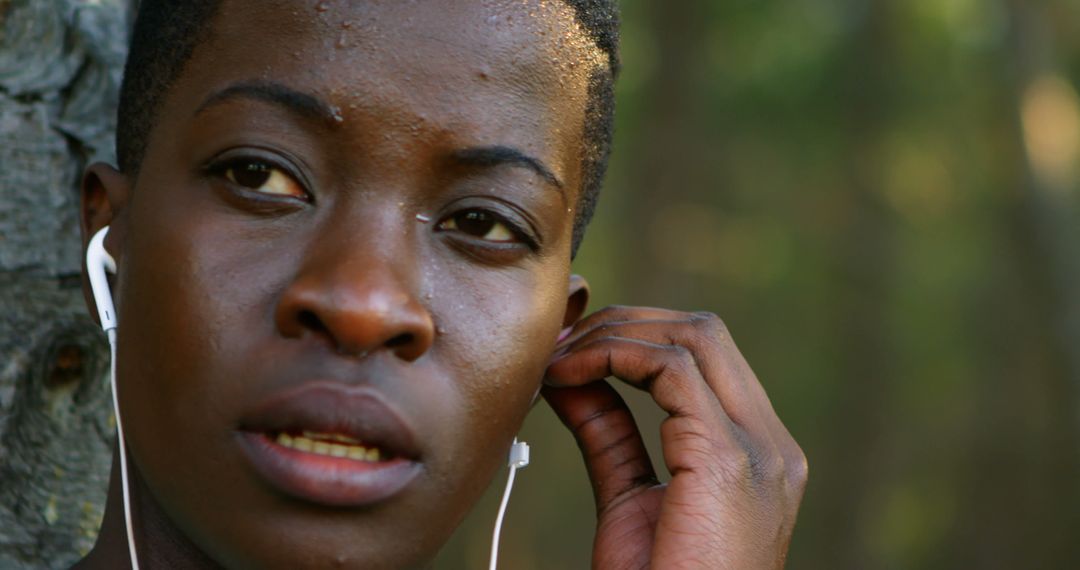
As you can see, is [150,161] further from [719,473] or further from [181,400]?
[719,473]

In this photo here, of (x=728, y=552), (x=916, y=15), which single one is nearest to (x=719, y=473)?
(x=728, y=552)

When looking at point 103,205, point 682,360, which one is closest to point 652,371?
point 682,360

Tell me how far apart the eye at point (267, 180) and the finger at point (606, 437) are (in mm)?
1011

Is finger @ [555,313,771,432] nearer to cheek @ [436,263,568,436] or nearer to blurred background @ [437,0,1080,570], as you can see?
cheek @ [436,263,568,436]

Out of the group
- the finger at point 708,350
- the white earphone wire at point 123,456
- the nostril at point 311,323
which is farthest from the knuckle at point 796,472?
the white earphone wire at point 123,456

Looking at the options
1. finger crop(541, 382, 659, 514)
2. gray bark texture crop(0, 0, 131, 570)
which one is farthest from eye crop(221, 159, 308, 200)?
gray bark texture crop(0, 0, 131, 570)

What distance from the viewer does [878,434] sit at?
14.0 metres

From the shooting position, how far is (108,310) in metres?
2.74

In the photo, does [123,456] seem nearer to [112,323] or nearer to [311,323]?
[112,323]

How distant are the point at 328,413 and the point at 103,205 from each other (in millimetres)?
1010

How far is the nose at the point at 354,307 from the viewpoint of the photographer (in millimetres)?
2346

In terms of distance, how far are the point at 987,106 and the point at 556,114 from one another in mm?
14466

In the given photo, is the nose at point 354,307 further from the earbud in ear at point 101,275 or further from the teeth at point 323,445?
the earbud in ear at point 101,275

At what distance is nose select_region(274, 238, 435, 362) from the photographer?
235 centimetres
